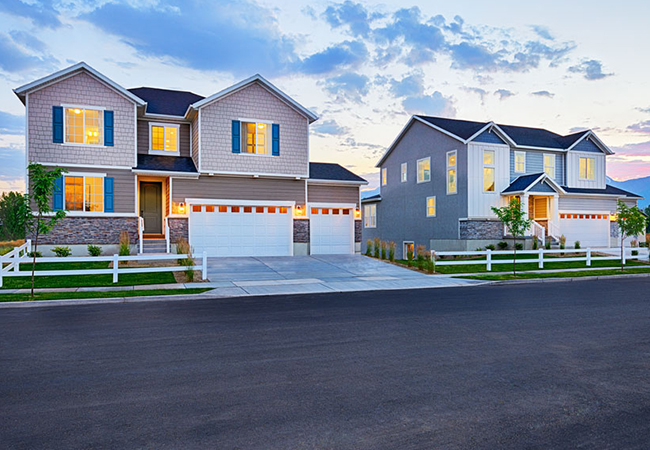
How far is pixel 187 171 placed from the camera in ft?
75.3

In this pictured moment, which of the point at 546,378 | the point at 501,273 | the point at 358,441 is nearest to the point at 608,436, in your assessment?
the point at 546,378

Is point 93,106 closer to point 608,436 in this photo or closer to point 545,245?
point 608,436

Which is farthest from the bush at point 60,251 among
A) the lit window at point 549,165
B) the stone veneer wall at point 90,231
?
the lit window at point 549,165

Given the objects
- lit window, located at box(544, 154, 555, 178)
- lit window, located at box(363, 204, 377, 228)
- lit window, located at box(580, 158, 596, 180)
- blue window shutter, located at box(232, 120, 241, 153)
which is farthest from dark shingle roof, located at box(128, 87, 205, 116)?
lit window, located at box(580, 158, 596, 180)

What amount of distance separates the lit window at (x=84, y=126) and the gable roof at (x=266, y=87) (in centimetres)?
462

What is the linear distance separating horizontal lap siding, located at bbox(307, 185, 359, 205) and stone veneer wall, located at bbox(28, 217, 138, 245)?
32.0 ft

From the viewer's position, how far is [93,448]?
3.85m

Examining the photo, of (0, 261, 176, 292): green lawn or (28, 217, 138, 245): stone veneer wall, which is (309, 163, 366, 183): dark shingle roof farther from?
(0, 261, 176, 292): green lawn

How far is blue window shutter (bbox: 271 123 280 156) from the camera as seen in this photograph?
24.7m

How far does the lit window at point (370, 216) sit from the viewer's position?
3919cm

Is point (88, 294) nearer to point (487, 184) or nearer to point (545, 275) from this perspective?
point (545, 275)

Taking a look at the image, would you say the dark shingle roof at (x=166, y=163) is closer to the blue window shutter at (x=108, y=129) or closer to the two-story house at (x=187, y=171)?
the two-story house at (x=187, y=171)

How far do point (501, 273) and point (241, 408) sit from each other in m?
17.1

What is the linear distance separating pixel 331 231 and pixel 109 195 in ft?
39.7
